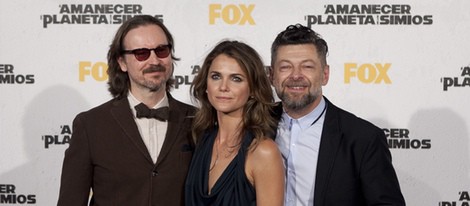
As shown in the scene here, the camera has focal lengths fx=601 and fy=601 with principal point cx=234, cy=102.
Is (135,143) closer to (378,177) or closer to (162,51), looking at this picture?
(162,51)

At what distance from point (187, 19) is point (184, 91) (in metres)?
0.45

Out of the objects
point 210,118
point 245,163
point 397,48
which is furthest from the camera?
point 397,48

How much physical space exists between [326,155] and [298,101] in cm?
24

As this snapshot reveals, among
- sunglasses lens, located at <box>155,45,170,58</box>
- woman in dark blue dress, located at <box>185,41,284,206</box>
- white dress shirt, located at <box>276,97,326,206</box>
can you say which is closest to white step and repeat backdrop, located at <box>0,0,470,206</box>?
sunglasses lens, located at <box>155,45,170,58</box>

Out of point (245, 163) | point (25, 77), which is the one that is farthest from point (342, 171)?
point (25, 77)

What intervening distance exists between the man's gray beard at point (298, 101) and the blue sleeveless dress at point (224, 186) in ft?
0.84

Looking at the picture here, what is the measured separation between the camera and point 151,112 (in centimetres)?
238

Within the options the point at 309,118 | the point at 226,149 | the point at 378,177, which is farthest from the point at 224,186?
the point at 378,177

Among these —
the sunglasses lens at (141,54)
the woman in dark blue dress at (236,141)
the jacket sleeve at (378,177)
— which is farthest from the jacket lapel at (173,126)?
the jacket sleeve at (378,177)

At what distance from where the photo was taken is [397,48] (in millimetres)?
3654

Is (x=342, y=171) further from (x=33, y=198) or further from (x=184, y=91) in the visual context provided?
(x=33, y=198)

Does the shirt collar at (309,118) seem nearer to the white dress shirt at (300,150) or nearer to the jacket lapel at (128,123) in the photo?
the white dress shirt at (300,150)

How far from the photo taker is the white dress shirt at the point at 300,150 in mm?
2291

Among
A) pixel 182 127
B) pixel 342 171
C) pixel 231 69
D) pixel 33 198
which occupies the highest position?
pixel 231 69
